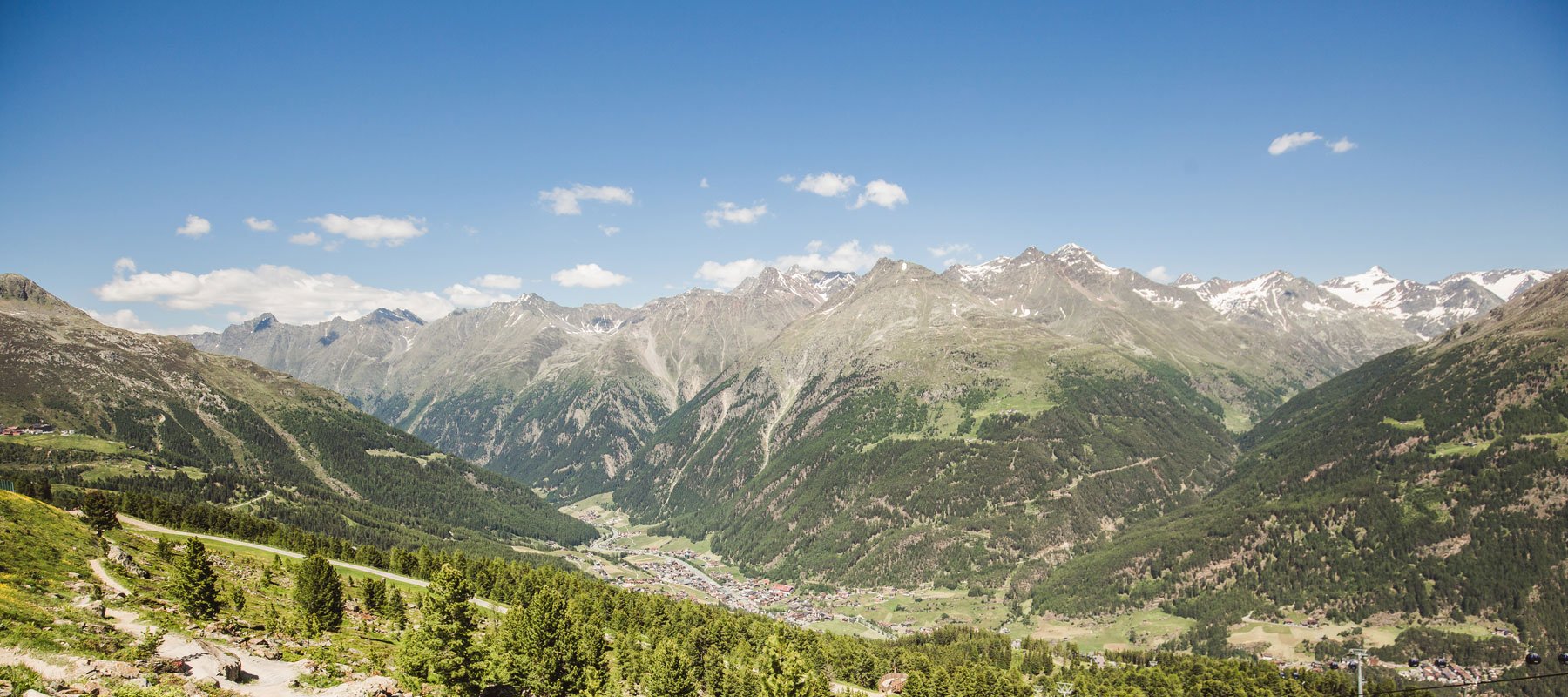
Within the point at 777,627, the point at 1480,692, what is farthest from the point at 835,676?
the point at 1480,692

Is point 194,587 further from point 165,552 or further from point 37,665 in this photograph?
point 165,552

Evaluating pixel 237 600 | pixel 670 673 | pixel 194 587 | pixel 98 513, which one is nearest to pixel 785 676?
pixel 670 673

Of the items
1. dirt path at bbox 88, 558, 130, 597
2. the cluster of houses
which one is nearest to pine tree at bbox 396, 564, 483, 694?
dirt path at bbox 88, 558, 130, 597

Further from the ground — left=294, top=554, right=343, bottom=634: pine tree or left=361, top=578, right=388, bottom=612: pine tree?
left=294, top=554, right=343, bottom=634: pine tree

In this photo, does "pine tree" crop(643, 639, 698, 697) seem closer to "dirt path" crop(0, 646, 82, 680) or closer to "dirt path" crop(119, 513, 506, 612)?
"dirt path" crop(0, 646, 82, 680)

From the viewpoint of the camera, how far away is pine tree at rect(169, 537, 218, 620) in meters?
60.7

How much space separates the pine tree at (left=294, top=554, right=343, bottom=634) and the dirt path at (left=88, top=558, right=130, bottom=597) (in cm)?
1407

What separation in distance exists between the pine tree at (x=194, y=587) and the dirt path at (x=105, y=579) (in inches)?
184

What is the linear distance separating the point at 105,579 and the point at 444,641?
43308 millimetres

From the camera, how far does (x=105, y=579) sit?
216 feet

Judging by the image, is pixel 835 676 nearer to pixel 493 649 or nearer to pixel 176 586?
pixel 493 649

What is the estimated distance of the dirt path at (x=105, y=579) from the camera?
6253cm

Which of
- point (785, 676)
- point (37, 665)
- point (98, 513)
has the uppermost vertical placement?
point (37, 665)

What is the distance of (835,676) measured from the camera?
14138cm
